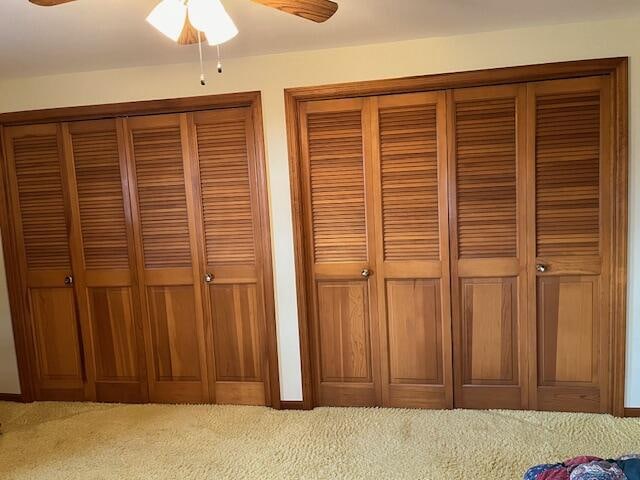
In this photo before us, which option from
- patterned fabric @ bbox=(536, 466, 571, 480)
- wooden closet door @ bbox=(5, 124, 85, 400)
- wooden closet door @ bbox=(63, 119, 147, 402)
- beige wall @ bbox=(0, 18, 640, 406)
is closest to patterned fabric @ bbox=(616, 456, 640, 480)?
patterned fabric @ bbox=(536, 466, 571, 480)

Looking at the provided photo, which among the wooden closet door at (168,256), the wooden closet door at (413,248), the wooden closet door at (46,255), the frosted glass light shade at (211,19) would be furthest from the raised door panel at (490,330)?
the wooden closet door at (46,255)

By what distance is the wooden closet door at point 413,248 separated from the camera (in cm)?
257

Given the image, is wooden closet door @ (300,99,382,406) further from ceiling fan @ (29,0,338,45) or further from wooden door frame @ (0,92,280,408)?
ceiling fan @ (29,0,338,45)

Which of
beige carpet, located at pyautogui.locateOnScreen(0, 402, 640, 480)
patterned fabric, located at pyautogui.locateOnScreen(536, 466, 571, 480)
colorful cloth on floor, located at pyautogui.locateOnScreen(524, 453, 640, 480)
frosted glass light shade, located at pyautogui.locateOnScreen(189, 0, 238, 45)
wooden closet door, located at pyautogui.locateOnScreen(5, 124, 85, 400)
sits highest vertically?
frosted glass light shade, located at pyautogui.locateOnScreen(189, 0, 238, 45)

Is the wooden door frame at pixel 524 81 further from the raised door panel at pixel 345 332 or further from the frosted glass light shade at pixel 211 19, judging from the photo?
the frosted glass light shade at pixel 211 19

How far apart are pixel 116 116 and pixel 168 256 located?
0.90 metres

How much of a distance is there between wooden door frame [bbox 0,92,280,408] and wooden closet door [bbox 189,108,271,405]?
0.04m

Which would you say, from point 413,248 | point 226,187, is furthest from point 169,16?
point 413,248

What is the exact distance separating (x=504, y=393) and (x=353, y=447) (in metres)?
0.94

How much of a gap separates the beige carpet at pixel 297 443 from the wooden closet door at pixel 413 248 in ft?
0.73

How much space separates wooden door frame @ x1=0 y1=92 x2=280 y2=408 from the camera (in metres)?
2.67

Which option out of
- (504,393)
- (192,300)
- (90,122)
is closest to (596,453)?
(504,393)

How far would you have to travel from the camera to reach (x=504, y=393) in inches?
104

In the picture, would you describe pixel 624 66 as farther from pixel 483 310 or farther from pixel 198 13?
pixel 198 13
